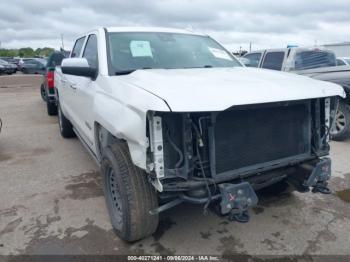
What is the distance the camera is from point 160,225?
11.1ft

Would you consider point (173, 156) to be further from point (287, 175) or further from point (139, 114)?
point (287, 175)

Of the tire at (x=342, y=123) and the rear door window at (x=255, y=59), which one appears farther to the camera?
the rear door window at (x=255, y=59)

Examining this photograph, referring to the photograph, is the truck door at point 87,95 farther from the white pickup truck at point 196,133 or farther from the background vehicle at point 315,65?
the background vehicle at point 315,65

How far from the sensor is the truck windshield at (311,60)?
767cm

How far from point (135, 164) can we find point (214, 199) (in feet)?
2.07

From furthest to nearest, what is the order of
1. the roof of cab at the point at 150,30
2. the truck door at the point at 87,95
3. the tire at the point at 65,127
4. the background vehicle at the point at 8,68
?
1. the background vehicle at the point at 8,68
2. the tire at the point at 65,127
3. the roof of cab at the point at 150,30
4. the truck door at the point at 87,95

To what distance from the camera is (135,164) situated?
2568mm

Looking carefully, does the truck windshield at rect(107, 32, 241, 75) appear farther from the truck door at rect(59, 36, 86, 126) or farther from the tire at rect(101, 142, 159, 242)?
the truck door at rect(59, 36, 86, 126)

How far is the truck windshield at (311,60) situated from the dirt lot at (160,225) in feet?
10.7

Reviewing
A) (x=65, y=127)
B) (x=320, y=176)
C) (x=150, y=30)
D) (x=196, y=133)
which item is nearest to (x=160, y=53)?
(x=150, y=30)

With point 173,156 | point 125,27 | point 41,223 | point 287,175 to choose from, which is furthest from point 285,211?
point 125,27

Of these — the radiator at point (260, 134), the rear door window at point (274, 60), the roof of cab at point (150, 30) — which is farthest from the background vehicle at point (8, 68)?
the radiator at point (260, 134)

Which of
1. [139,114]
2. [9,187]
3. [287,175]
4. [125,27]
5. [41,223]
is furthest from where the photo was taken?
[9,187]

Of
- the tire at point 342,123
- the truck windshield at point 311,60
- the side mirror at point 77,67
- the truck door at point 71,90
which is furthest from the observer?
the truck windshield at point 311,60
